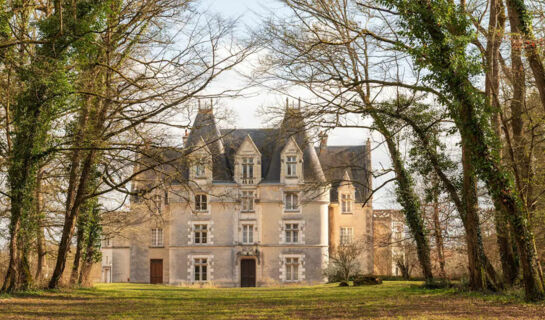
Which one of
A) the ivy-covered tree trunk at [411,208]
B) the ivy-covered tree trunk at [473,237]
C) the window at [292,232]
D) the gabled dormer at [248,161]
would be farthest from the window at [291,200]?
the ivy-covered tree trunk at [473,237]

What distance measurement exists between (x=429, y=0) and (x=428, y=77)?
1.66m

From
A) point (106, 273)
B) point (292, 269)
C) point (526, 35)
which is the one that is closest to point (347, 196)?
point (292, 269)

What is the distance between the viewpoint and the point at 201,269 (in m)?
44.2

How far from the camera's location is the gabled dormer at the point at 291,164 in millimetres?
44094

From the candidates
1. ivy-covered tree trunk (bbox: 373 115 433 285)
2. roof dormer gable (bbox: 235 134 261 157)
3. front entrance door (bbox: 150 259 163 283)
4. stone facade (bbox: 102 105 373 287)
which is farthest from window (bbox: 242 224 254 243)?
ivy-covered tree trunk (bbox: 373 115 433 285)

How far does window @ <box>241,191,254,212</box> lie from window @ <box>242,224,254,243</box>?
43.0 inches

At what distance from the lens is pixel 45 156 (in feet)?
56.2

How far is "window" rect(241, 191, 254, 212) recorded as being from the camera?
146ft

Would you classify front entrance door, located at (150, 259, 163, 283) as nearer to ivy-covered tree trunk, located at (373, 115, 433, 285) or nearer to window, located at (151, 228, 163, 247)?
window, located at (151, 228, 163, 247)

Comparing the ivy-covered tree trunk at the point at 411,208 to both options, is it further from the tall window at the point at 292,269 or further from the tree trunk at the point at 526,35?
the tall window at the point at 292,269

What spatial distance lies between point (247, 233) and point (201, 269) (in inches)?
152

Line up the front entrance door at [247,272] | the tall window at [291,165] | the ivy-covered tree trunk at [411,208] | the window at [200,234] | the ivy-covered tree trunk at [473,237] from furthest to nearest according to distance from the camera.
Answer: the window at [200,234], the tall window at [291,165], the front entrance door at [247,272], the ivy-covered tree trunk at [411,208], the ivy-covered tree trunk at [473,237]

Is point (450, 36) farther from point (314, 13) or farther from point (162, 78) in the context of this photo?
point (162, 78)

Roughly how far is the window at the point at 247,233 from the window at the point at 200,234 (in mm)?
2566
